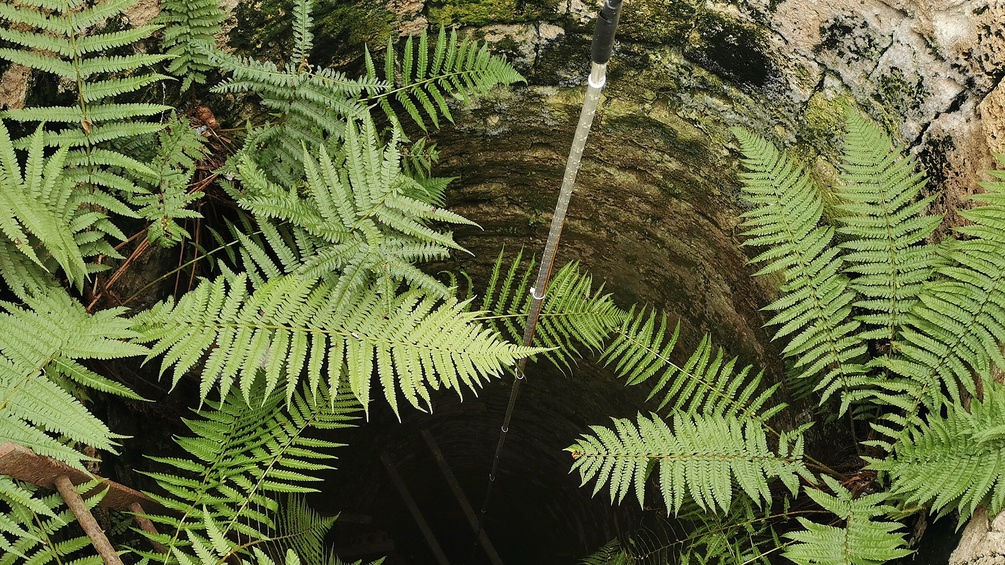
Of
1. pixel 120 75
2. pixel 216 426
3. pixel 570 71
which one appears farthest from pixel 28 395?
pixel 570 71

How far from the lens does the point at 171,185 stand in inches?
111

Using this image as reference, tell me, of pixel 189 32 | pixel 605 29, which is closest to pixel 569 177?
pixel 605 29

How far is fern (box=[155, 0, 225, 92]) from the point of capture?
287cm

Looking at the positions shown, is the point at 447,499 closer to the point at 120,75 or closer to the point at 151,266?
the point at 151,266

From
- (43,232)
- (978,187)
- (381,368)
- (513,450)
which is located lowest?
(513,450)

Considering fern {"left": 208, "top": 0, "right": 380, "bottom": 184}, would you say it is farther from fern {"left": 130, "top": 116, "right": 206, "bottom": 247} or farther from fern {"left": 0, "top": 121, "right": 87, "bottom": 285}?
fern {"left": 0, "top": 121, "right": 87, "bottom": 285}

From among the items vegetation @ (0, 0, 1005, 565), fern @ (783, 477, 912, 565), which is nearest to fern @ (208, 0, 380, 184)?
vegetation @ (0, 0, 1005, 565)

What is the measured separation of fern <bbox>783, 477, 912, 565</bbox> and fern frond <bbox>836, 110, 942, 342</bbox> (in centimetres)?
70

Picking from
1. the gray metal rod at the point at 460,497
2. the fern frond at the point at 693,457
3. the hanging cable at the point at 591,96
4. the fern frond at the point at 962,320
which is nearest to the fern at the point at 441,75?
the hanging cable at the point at 591,96

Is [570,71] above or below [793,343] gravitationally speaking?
above

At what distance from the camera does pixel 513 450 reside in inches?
222

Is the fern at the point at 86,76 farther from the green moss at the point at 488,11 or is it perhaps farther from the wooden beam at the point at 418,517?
the wooden beam at the point at 418,517

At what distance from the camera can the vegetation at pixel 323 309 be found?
94.6 inches

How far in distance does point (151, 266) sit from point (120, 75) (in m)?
0.80
